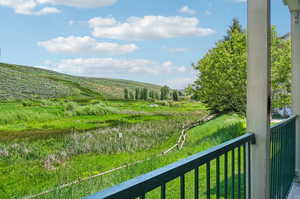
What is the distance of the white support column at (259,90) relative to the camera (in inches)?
51.6

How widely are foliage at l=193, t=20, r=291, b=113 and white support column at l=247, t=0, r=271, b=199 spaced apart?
5.33 meters

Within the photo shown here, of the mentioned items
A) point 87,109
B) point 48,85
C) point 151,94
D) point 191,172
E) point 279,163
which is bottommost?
point 191,172

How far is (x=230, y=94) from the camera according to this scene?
688 centimetres

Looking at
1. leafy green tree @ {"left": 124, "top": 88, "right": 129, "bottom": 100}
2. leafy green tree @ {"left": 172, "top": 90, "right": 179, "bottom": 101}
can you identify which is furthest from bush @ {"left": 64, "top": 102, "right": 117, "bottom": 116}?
leafy green tree @ {"left": 172, "top": 90, "right": 179, "bottom": 101}

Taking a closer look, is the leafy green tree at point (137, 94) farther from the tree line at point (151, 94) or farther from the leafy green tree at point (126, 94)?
the leafy green tree at point (126, 94)

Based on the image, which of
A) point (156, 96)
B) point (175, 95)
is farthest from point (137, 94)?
point (175, 95)

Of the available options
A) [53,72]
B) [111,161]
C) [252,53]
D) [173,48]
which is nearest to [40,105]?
[53,72]

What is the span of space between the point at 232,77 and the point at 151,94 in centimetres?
175

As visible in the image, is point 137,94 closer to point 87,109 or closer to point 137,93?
point 137,93

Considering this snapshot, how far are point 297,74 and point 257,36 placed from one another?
1609mm

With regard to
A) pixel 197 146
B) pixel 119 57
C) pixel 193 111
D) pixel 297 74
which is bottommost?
pixel 197 146

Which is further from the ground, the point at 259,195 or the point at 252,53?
the point at 252,53

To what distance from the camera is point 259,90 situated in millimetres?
1319

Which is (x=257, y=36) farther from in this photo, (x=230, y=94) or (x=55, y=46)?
(x=230, y=94)
